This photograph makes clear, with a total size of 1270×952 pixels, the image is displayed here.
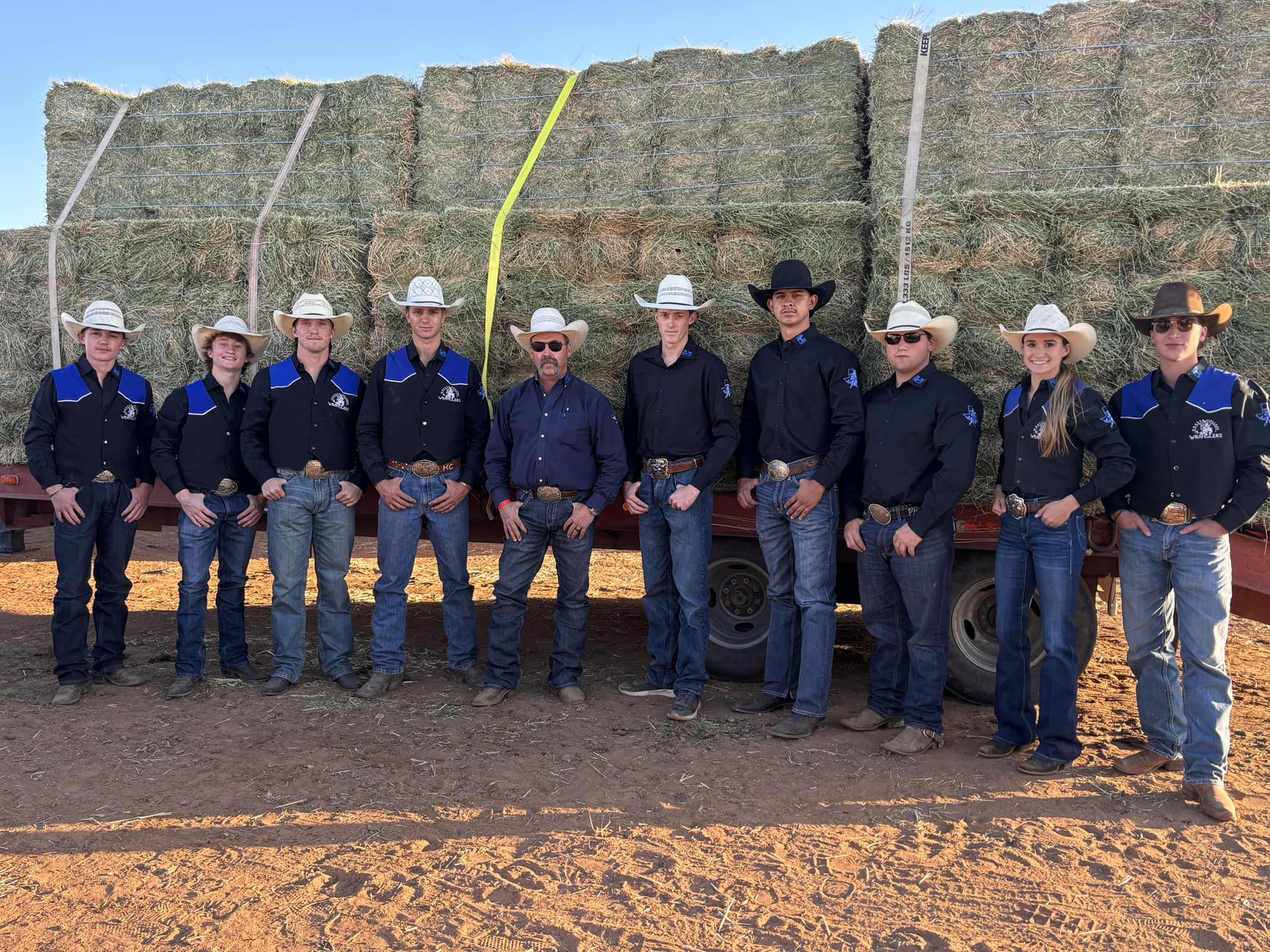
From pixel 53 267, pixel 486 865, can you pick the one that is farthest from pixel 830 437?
pixel 53 267

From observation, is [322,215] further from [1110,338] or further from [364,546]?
[364,546]

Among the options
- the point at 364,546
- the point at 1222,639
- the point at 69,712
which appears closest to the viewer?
the point at 1222,639

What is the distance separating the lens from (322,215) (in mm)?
6734

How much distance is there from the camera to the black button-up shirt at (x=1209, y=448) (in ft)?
14.4

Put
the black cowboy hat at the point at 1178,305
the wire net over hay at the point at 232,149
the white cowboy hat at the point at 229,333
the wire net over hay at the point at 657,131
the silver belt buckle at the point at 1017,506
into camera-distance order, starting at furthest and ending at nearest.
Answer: the wire net over hay at the point at 232,149
the wire net over hay at the point at 657,131
the white cowboy hat at the point at 229,333
the silver belt buckle at the point at 1017,506
the black cowboy hat at the point at 1178,305

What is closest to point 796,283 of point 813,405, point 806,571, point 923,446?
point 813,405

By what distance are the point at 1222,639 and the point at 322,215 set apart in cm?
582

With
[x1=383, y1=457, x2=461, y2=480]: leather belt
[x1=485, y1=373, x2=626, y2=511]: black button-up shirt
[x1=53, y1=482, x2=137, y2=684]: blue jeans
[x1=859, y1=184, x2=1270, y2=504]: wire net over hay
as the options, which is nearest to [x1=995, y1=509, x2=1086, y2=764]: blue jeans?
[x1=859, y1=184, x2=1270, y2=504]: wire net over hay

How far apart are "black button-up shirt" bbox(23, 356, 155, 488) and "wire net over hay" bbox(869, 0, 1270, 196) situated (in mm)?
4699

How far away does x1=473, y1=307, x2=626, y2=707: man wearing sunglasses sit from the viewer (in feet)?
18.3

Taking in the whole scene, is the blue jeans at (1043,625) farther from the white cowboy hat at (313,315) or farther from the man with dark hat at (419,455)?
the white cowboy hat at (313,315)

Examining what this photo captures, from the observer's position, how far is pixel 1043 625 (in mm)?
4777

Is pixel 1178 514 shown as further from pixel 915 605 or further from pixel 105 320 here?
pixel 105 320

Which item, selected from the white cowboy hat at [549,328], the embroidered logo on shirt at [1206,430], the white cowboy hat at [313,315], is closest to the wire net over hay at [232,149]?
the white cowboy hat at [313,315]
